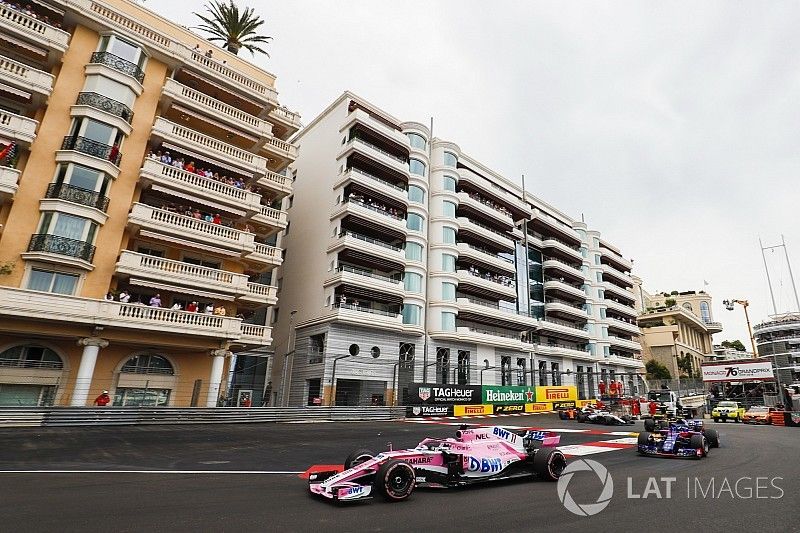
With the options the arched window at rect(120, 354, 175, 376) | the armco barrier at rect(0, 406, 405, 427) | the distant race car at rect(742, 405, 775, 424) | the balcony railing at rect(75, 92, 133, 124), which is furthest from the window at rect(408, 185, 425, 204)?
the distant race car at rect(742, 405, 775, 424)

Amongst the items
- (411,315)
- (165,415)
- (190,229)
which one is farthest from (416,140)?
(165,415)

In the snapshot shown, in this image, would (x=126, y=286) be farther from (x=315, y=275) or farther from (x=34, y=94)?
(x=315, y=275)

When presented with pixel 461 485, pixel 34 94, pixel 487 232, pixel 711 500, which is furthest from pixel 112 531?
pixel 487 232

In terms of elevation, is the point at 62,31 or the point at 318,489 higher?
the point at 62,31

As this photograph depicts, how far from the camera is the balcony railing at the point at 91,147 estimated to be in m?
21.2

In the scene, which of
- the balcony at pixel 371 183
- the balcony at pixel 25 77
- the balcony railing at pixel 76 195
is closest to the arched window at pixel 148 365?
the balcony railing at pixel 76 195

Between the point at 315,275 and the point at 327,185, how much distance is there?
8.09 m

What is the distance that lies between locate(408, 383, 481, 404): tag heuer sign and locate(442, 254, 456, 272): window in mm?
12542

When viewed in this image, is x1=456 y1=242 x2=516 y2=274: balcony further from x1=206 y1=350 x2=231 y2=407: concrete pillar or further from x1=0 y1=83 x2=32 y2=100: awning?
x1=0 y1=83 x2=32 y2=100: awning

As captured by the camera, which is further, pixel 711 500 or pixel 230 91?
pixel 230 91

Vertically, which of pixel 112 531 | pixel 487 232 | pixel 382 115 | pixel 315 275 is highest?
pixel 382 115

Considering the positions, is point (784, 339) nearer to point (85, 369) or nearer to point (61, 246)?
point (85, 369)

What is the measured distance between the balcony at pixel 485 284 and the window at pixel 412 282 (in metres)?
4.94

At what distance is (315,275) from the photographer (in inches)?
1329
